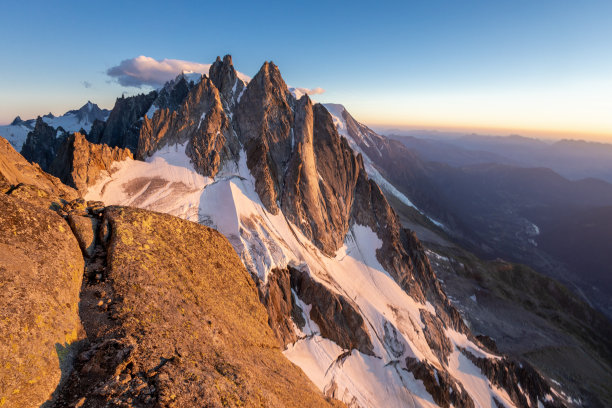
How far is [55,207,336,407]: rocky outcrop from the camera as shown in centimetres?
913

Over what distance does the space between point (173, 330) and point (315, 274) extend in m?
33.9

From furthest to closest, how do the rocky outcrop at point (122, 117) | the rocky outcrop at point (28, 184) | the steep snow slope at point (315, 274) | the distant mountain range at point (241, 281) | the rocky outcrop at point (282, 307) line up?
the rocky outcrop at point (122, 117) → the steep snow slope at point (315, 274) → the rocky outcrop at point (282, 307) → the rocky outcrop at point (28, 184) → the distant mountain range at point (241, 281)

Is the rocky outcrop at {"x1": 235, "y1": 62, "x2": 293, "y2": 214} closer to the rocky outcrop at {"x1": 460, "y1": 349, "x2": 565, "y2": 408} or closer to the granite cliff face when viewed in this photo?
the granite cliff face

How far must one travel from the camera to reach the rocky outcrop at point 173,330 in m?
9.13

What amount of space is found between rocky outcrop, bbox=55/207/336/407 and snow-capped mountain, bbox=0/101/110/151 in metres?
148

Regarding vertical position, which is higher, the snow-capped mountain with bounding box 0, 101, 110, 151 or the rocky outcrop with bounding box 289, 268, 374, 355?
the snow-capped mountain with bounding box 0, 101, 110, 151

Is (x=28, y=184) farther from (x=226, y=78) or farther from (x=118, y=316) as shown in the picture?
(x=226, y=78)

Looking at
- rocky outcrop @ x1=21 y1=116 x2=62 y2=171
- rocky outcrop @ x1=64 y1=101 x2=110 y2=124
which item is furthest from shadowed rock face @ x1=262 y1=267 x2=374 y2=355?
rocky outcrop @ x1=64 y1=101 x2=110 y2=124

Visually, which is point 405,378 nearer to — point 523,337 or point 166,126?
point 166,126

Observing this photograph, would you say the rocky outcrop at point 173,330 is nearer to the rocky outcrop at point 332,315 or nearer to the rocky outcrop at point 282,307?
the rocky outcrop at point 282,307

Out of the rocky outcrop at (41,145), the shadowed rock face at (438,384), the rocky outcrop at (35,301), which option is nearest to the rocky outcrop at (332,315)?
the shadowed rock face at (438,384)

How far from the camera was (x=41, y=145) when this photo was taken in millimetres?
85812

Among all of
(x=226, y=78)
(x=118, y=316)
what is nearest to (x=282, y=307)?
(x=118, y=316)

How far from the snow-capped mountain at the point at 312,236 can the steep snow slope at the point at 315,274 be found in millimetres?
211
